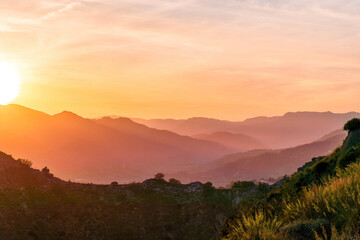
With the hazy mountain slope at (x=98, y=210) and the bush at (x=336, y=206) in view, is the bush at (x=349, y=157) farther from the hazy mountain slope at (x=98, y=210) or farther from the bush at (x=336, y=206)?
the hazy mountain slope at (x=98, y=210)

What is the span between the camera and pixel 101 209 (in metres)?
59.9

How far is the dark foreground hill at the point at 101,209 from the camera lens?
53.1 meters

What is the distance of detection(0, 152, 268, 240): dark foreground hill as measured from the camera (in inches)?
2089

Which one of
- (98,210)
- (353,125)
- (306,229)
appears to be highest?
(353,125)

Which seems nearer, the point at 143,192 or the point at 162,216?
the point at 162,216

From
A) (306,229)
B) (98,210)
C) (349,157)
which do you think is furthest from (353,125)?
(98,210)

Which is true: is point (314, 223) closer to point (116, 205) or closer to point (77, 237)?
point (77, 237)

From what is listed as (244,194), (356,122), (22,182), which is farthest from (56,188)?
(356,122)

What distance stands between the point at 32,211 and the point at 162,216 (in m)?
19.8

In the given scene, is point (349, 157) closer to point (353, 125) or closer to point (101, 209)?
point (353, 125)

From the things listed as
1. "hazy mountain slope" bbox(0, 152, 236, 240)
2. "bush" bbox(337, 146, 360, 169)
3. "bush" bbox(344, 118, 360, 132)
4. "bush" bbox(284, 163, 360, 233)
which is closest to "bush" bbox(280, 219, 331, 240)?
"bush" bbox(284, 163, 360, 233)

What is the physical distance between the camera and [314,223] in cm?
1145

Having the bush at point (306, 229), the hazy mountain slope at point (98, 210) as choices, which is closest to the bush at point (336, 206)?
the bush at point (306, 229)

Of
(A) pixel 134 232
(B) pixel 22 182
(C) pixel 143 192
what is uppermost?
(B) pixel 22 182
